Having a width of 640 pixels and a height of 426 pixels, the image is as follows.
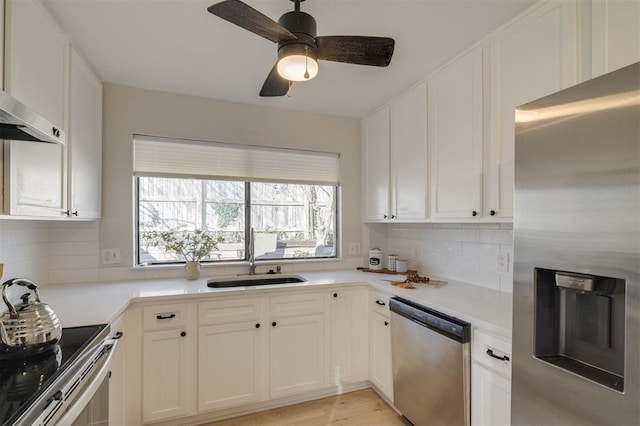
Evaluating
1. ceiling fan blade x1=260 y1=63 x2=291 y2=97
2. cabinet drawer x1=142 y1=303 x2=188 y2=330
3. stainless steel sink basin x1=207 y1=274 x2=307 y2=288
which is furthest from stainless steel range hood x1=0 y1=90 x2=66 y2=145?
stainless steel sink basin x1=207 y1=274 x2=307 y2=288

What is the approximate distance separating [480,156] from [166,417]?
2577 mm

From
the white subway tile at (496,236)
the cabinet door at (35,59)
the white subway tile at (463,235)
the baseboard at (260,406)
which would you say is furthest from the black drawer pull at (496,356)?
the cabinet door at (35,59)

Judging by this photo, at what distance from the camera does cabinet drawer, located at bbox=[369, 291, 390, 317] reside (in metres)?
2.29

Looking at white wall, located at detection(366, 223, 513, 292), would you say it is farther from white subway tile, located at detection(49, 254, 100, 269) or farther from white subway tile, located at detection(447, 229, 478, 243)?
white subway tile, located at detection(49, 254, 100, 269)

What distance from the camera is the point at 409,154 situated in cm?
246

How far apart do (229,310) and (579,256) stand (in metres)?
1.95

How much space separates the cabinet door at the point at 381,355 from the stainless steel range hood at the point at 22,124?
2187 millimetres

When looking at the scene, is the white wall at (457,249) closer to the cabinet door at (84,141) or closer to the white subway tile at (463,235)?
the white subway tile at (463,235)

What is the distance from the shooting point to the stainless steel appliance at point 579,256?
2.74ft

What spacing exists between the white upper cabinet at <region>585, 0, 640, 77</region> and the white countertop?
45.8 inches

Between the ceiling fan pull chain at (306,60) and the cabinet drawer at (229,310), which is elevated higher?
the ceiling fan pull chain at (306,60)

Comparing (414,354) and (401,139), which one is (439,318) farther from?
(401,139)

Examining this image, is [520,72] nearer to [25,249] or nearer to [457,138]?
[457,138]

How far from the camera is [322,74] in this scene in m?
2.22
